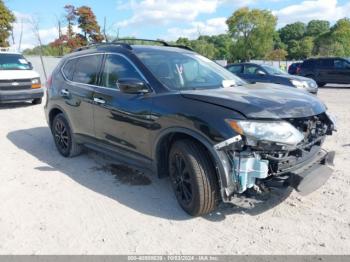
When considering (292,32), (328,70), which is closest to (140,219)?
(328,70)

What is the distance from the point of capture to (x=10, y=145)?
22.6 ft

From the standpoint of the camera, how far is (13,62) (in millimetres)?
12102

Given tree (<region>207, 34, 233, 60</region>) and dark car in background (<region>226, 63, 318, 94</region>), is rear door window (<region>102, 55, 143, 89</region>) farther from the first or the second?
tree (<region>207, 34, 233, 60</region>)

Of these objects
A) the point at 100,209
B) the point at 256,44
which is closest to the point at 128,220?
the point at 100,209

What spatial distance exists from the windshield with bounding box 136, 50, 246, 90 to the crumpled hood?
1.11ft

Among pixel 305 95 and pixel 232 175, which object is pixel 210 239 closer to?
pixel 232 175

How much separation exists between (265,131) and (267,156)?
0.23 meters

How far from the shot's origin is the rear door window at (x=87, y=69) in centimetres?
496

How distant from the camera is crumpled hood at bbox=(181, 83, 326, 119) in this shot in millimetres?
3227

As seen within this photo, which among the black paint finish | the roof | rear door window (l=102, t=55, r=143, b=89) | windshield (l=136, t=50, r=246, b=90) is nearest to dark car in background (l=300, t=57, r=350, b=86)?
the roof

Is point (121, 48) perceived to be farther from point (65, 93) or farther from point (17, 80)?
point (17, 80)

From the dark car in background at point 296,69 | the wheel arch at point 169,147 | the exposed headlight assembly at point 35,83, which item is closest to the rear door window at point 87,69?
the wheel arch at point 169,147

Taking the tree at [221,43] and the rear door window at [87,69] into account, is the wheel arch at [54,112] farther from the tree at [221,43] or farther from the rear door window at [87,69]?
the tree at [221,43]

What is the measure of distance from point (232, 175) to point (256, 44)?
185 ft
